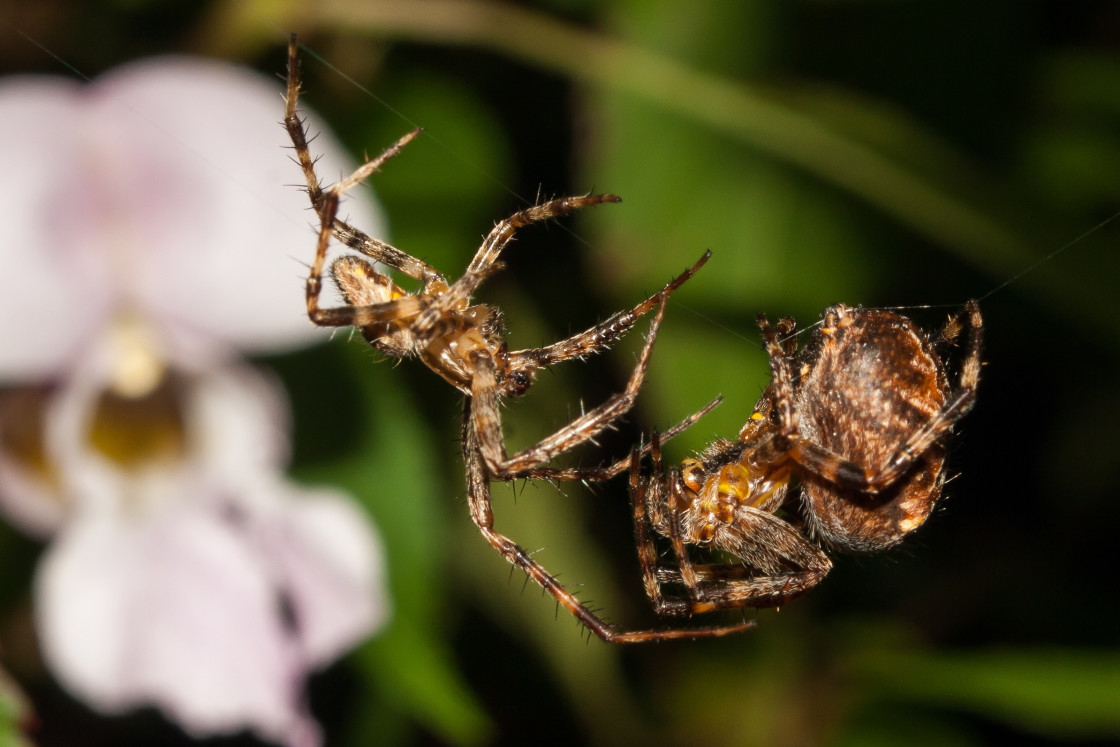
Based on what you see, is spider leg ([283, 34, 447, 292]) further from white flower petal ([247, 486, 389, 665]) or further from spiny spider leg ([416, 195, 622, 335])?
white flower petal ([247, 486, 389, 665])

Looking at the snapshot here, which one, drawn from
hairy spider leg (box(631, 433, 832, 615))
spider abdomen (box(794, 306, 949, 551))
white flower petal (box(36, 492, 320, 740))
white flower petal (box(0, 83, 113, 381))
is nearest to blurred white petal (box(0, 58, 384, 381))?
white flower petal (box(0, 83, 113, 381))

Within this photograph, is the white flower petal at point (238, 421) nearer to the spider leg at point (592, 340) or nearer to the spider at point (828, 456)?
the spider leg at point (592, 340)

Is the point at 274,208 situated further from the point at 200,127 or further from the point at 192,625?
the point at 192,625

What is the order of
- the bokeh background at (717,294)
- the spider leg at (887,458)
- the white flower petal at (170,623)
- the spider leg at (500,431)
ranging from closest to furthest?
the spider leg at (887,458) → the spider leg at (500,431) → the white flower petal at (170,623) → the bokeh background at (717,294)

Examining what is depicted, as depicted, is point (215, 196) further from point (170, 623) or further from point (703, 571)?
point (703, 571)

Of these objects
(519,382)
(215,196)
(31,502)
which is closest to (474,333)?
(519,382)

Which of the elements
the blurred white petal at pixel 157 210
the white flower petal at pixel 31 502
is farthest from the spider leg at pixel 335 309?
the white flower petal at pixel 31 502

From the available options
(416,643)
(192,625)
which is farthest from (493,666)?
(192,625)
